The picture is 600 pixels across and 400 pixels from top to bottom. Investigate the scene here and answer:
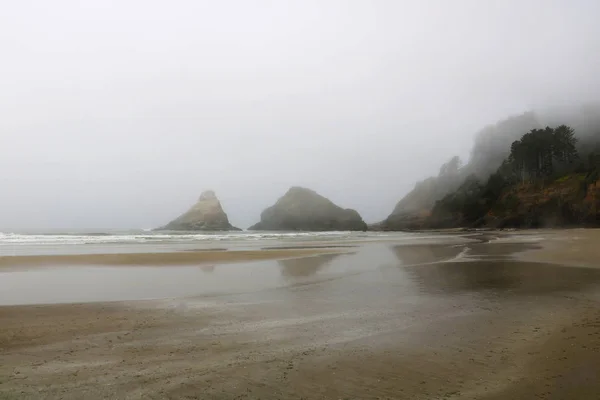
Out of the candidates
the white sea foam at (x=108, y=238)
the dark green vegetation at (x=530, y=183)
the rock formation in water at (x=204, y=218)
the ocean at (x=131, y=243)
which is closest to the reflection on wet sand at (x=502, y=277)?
the ocean at (x=131, y=243)

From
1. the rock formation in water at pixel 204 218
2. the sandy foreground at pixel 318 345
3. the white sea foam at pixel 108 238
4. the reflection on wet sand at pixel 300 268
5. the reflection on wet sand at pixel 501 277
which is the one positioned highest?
the rock formation in water at pixel 204 218

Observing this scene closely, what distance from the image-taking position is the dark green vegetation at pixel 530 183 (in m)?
61.7

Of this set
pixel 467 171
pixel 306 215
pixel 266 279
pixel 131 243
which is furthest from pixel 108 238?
pixel 467 171

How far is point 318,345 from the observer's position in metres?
5.75

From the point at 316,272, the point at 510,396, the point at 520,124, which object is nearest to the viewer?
the point at 510,396

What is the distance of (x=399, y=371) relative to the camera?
4648 mm

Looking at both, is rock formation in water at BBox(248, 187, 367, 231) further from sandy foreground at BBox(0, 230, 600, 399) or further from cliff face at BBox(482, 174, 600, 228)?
sandy foreground at BBox(0, 230, 600, 399)

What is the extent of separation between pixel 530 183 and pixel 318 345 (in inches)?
3460

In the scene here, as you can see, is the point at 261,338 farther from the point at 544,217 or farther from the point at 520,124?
the point at 520,124

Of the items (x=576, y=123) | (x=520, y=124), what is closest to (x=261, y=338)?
(x=576, y=123)

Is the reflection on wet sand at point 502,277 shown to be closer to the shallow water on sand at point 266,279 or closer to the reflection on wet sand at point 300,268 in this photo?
the shallow water on sand at point 266,279

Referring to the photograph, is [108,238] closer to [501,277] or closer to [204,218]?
[501,277]

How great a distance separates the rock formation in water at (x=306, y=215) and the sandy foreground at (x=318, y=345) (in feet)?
381

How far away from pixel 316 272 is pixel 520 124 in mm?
143123
